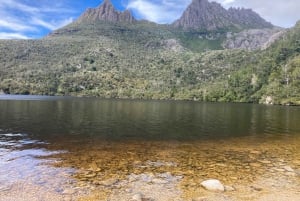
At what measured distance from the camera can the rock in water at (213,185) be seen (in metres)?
17.9

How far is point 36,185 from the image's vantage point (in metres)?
18.4

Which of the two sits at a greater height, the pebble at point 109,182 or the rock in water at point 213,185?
the rock in water at point 213,185

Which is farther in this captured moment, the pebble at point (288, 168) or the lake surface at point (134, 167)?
the pebble at point (288, 168)

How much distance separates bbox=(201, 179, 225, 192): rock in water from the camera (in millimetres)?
17906

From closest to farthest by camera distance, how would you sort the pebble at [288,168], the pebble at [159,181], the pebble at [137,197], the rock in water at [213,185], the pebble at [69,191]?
1. the pebble at [137,197]
2. the pebble at [69,191]
3. the rock in water at [213,185]
4. the pebble at [159,181]
5. the pebble at [288,168]

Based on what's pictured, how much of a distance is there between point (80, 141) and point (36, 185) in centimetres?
1905

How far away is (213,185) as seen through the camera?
60.0ft

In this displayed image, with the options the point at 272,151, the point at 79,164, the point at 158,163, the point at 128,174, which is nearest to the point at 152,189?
the point at 128,174

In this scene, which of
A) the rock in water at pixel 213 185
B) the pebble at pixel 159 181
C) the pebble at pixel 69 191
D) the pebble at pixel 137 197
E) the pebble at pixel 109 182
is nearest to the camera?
the pebble at pixel 137 197

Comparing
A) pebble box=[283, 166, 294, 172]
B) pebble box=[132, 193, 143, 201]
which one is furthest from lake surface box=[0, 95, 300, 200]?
pebble box=[132, 193, 143, 201]

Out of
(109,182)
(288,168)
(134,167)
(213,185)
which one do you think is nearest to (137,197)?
(109,182)

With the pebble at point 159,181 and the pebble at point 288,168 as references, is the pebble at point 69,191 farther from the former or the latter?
the pebble at point 288,168

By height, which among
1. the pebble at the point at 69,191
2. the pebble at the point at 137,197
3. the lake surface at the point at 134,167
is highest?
the pebble at the point at 137,197

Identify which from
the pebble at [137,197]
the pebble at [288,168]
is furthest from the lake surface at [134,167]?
the pebble at [137,197]
